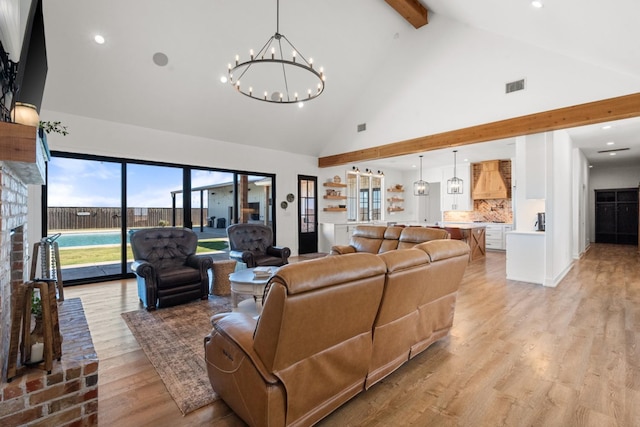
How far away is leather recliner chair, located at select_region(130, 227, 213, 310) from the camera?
3.81m

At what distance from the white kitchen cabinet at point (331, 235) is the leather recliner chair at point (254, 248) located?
3324mm

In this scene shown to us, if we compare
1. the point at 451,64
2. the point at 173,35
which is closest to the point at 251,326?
the point at 173,35

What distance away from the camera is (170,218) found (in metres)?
6.33

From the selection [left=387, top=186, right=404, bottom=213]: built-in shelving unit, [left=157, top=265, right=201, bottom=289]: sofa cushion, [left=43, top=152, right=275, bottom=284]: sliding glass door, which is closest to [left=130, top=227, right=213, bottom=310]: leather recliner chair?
[left=157, top=265, right=201, bottom=289]: sofa cushion

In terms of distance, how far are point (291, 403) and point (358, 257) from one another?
0.84 meters

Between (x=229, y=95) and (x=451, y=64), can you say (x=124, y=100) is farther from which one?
(x=451, y=64)

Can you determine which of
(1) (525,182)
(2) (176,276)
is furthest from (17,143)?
(1) (525,182)

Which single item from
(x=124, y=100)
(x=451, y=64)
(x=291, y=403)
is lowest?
(x=291, y=403)

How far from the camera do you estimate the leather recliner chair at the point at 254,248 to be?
5035 mm

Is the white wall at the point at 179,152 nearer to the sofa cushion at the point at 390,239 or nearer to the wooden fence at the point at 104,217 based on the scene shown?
the wooden fence at the point at 104,217

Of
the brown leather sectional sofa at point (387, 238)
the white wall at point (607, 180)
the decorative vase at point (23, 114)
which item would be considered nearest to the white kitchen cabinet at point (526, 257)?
the brown leather sectional sofa at point (387, 238)

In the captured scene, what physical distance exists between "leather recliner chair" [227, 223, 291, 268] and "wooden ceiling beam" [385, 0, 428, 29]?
14.7 feet

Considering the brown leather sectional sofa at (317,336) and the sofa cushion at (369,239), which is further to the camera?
the sofa cushion at (369,239)

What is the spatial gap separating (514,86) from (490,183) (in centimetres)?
483
